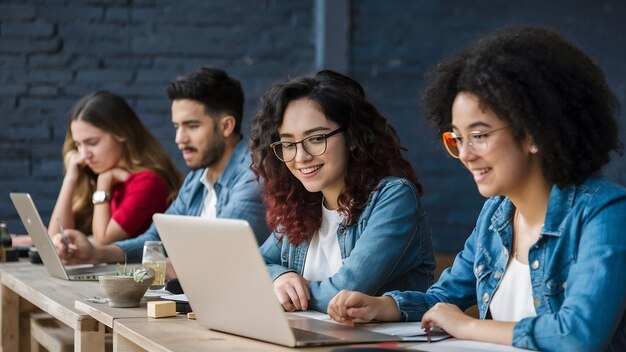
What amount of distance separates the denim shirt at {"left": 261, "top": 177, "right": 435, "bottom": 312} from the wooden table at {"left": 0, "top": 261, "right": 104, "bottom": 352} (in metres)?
0.45

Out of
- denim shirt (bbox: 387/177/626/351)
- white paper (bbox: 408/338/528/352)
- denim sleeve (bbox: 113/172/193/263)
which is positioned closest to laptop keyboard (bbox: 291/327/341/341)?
white paper (bbox: 408/338/528/352)

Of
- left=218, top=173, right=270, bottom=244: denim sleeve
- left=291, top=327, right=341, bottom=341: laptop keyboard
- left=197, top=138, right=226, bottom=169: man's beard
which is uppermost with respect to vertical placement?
left=197, top=138, right=226, bottom=169: man's beard

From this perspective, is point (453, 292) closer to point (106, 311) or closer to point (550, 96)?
point (550, 96)

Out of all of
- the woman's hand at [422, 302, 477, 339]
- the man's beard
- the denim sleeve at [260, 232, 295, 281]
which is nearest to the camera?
the woman's hand at [422, 302, 477, 339]

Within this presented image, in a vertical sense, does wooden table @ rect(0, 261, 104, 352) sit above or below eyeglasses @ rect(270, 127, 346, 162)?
below

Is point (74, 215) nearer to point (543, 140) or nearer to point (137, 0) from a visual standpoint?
point (137, 0)

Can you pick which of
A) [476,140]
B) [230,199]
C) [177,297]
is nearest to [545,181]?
[476,140]

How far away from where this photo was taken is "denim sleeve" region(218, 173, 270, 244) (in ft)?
10.9

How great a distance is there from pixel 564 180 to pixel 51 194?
3623mm

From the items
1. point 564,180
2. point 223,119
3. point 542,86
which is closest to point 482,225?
point 564,180

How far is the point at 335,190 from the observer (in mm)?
2408

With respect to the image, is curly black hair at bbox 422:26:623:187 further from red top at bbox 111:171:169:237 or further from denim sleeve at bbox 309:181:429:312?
red top at bbox 111:171:169:237

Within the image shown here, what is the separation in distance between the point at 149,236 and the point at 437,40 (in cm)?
219

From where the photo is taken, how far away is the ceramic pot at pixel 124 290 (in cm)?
216
